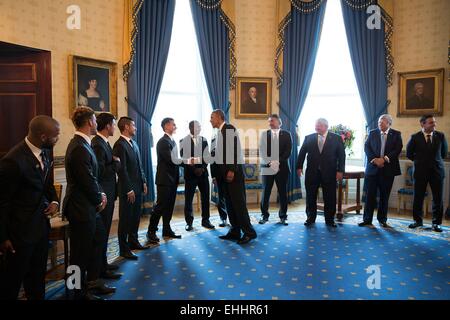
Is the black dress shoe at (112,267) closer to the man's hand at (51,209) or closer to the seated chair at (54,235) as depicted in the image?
the seated chair at (54,235)

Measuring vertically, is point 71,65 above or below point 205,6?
below

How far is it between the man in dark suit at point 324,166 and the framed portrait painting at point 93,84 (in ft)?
10.6

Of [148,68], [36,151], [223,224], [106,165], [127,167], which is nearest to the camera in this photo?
[36,151]

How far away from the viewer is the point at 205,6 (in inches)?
281

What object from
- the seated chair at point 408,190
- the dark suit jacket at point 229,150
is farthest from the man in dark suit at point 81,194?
the seated chair at point 408,190

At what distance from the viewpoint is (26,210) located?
267cm

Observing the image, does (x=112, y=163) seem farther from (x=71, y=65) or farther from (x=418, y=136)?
(x=418, y=136)

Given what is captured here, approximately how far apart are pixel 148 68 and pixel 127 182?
309cm

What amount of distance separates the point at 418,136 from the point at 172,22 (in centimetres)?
447

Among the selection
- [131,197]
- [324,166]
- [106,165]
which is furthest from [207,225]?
[106,165]

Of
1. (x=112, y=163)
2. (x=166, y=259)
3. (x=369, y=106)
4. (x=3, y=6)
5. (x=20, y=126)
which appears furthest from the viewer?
(x=369, y=106)

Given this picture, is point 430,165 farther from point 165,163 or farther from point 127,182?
point 127,182

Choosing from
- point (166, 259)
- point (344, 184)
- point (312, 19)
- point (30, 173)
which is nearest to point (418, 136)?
point (344, 184)

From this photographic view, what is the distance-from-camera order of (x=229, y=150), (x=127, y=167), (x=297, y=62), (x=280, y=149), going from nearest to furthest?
(x=127, y=167), (x=229, y=150), (x=280, y=149), (x=297, y=62)
